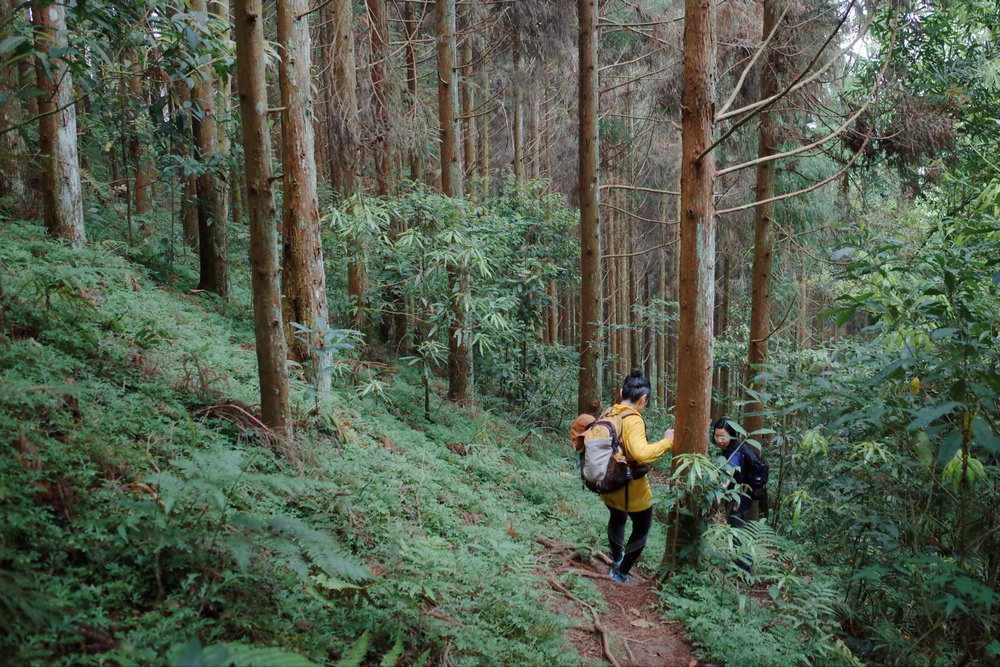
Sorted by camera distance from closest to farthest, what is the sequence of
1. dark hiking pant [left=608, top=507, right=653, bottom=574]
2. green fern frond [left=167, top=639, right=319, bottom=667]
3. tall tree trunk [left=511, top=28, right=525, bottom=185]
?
1. green fern frond [left=167, top=639, right=319, bottom=667]
2. dark hiking pant [left=608, top=507, right=653, bottom=574]
3. tall tree trunk [left=511, top=28, right=525, bottom=185]

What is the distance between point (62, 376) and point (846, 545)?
6082 millimetres

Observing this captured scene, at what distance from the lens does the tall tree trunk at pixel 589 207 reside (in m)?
10.1

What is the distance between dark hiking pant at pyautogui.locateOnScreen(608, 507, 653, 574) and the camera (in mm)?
5336

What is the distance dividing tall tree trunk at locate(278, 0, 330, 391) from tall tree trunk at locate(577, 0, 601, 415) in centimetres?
484

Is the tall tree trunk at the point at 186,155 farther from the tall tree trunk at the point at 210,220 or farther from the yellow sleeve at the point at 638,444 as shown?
the yellow sleeve at the point at 638,444

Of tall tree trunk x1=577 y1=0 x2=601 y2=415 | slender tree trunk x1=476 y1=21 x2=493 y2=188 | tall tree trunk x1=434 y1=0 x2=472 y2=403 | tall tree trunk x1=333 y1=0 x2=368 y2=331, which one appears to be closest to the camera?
tall tree trunk x1=333 y1=0 x2=368 y2=331

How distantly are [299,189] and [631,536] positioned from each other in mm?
4990

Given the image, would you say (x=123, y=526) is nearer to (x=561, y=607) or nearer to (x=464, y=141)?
(x=561, y=607)

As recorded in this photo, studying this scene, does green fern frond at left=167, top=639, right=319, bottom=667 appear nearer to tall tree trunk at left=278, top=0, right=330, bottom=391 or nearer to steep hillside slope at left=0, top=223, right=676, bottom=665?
steep hillside slope at left=0, top=223, right=676, bottom=665

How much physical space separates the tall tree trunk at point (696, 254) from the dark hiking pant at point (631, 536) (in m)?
0.27

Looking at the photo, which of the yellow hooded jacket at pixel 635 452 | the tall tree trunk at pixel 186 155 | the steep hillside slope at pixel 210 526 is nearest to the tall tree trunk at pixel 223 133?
the tall tree trunk at pixel 186 155

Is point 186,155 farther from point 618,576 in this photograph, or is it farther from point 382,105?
point 618,576

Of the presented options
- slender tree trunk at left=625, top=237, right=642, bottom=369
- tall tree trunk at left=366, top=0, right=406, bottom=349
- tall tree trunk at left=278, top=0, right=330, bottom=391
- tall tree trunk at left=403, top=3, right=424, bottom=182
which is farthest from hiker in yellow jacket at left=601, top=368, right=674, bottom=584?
slender tree trunk at left=625, top=237, right=642, bottom=369

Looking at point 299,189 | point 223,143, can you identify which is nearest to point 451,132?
point 299,189
